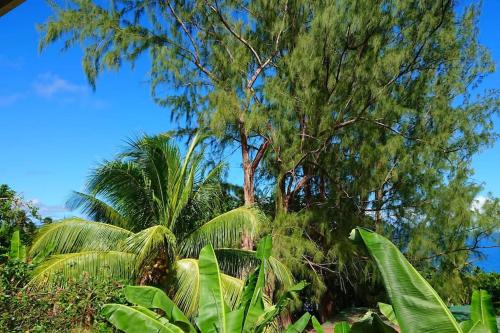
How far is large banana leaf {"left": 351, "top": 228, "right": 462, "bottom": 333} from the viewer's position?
2.44 m

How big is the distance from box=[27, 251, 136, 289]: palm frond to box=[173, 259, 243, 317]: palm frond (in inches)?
32.3

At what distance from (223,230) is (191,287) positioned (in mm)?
1234

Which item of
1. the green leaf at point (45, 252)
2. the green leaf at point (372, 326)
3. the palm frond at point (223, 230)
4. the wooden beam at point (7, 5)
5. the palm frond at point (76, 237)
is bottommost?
the green leaf at point (372, 326)

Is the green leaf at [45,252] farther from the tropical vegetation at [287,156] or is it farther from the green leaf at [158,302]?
the green leaf at [158,302]

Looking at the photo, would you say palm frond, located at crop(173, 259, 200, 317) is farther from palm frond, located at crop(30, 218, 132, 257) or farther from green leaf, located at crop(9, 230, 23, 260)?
green leaf, located at crop(9, 230, 23, 260)

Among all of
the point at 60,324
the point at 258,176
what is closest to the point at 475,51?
the point at 258,176

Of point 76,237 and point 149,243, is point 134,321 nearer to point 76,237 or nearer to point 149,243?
point 149,243

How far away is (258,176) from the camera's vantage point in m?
12.3

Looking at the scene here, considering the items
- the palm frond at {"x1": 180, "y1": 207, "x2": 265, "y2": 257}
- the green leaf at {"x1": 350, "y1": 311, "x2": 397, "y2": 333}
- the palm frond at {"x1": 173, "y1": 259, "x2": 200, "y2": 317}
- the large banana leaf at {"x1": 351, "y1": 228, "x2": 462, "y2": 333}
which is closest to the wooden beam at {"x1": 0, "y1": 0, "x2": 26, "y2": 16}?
the large banana leaf at {"x1": 351, "y1": 228, "x2": 462, "y2": 333}

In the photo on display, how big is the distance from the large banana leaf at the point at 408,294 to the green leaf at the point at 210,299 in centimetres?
185

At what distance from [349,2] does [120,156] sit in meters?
5.36

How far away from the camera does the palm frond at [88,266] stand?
741 centimetres

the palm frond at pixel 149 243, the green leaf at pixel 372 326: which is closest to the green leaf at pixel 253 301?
the green leaf at pixel 372 326

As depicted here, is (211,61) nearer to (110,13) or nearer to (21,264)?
(110,13)
